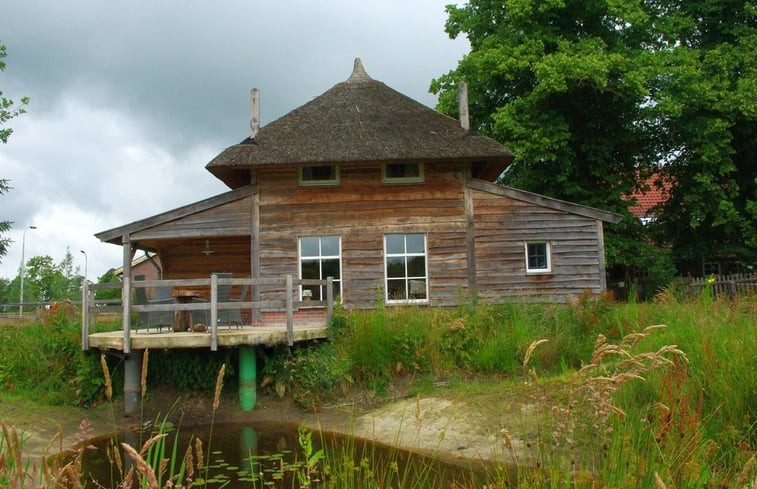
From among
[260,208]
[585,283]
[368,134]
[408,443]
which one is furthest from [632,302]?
[260,208]

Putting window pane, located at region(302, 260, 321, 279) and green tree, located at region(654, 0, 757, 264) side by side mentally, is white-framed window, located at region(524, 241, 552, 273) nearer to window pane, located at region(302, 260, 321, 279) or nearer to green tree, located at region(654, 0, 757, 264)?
window pane, located at region(302, 260, 321, 279)

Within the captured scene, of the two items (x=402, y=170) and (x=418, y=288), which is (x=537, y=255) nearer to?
(x=418, y=288)

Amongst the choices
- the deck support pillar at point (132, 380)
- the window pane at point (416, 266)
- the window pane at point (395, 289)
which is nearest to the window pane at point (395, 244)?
the window pane at point (416, 266)

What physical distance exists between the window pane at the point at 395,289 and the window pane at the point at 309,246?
76.3 inches

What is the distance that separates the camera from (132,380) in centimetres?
1060

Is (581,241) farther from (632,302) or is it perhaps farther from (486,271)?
(632,302)

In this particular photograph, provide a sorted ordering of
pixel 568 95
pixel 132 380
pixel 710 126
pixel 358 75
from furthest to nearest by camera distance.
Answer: pixel 568 95 < pixel 710 126 < pixel 358 75 < pixel 132 380

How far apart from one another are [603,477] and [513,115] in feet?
62.1

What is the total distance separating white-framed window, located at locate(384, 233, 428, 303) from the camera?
15.5 metres

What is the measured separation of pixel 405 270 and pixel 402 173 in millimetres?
2389

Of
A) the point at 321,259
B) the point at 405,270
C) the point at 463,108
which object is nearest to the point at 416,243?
the point at 405,270

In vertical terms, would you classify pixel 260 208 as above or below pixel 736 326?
above

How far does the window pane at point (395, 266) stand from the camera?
1548 centimetres

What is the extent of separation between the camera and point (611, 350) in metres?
2.54
